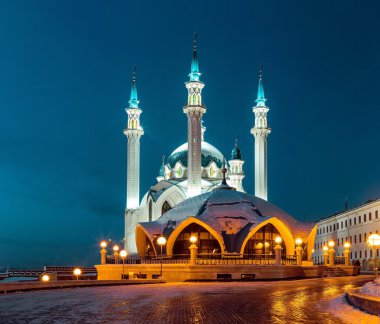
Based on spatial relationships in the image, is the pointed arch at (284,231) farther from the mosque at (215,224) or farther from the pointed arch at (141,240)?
the pointed arch at (141,240)

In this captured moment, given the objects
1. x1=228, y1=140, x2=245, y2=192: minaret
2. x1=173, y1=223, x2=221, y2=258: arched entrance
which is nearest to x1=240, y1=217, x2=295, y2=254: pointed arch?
x1=173, y1=223, x2=221, y2=258: arched entrance

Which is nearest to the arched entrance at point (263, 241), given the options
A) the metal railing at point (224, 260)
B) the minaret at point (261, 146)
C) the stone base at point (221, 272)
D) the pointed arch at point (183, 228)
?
the pointed arch at point (183, 228)

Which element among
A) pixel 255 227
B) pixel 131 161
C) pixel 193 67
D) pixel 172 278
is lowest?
pixel 172 278

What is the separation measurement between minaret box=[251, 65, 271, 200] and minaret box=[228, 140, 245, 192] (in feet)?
38.8

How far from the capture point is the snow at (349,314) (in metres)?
13.2

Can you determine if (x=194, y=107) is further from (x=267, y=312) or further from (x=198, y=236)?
(x=267, y=312)

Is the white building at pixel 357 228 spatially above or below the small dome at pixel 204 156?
below

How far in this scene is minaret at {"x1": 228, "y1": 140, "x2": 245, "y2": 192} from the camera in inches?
3752

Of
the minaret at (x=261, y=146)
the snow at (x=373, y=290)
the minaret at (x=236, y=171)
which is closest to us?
the snow at (x=373, y=290)

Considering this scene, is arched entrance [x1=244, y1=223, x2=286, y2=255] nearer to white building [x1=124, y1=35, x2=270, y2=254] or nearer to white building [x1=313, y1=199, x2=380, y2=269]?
white building [x1=313, y1=199, x2=380, y2=269]

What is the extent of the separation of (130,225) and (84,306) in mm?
65911

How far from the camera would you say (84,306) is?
1719cm

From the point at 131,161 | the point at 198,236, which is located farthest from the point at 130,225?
the point at 198,236

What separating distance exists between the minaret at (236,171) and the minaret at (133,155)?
662 inches
